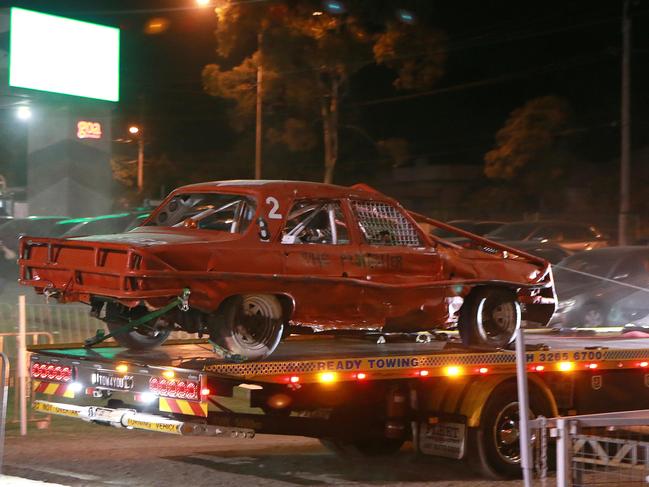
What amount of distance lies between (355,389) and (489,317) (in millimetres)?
1730

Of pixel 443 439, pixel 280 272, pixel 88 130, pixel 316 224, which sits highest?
pixel 88 130

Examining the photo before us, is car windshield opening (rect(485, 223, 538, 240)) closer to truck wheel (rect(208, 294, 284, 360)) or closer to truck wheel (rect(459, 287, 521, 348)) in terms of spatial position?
truck wheel (rect(459, 287, 521, 348))

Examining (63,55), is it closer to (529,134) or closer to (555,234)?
(529,134)

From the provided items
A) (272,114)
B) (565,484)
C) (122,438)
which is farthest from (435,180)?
(565,484)

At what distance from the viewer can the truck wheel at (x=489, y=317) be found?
32.0 feet

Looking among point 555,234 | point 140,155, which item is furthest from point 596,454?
point 140,155

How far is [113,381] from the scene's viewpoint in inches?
321

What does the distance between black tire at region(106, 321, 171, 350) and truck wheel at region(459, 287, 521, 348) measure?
106 inches

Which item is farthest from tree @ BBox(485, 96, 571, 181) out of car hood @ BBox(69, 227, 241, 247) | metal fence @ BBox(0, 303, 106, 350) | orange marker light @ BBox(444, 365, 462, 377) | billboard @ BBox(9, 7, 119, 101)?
car hood @ BBox(69, 227, 241, 247)

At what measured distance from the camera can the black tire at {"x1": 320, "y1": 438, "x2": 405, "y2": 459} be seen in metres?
10.4

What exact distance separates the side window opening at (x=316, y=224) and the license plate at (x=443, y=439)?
6.15ft

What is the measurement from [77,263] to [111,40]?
89.0 feet

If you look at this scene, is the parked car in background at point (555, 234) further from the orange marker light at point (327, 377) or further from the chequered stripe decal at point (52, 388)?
the chequered stripe decal at point (52, 388)

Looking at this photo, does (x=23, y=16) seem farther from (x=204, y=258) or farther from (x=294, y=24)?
(x=204, y=258)
